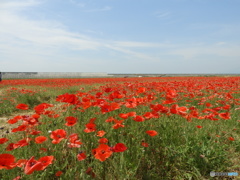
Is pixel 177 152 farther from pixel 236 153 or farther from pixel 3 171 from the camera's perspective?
pixel 3 171

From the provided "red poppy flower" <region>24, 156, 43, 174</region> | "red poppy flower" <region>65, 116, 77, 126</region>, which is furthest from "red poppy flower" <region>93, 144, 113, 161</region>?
"red poppy flower" <region>65, 116, 77, 126</region>

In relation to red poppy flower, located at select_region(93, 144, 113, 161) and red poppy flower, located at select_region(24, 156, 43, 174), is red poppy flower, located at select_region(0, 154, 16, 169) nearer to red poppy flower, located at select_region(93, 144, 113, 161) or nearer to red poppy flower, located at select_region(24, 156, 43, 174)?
red poppy flower, located at select_region(24, 156, 43, 174)

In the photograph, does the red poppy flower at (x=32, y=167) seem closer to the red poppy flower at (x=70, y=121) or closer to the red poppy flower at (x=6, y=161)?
the red poppy flower at (x=6, y=161)

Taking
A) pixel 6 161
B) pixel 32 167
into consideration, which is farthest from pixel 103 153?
pixel 6 161

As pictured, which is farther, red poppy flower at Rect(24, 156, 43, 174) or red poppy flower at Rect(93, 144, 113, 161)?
red poppy flower at Rect(93, 144, 113, 161)

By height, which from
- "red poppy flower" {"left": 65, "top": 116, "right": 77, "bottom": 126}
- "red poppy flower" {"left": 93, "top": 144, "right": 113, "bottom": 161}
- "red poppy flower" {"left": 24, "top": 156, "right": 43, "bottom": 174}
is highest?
"red poppy flower" {"left": 65, "top": 116, "right": 77, "bottom": 126}

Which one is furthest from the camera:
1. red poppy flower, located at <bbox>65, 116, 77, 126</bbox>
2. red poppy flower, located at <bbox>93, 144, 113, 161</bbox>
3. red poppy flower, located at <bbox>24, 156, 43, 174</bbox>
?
red poppy flower, located at <bbox>65, 116, 77, 126</bbox>

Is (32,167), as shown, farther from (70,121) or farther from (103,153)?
(70,121)

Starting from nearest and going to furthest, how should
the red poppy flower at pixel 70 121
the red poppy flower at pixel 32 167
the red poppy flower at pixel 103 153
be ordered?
the red poppy flower at pixel 32 167, the red poppy flower at pixel 103 153, the red poppy flower at pixel 70 121

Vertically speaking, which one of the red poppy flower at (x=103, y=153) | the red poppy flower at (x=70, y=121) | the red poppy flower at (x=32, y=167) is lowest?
the red poppy flower at (x=32, y=167)

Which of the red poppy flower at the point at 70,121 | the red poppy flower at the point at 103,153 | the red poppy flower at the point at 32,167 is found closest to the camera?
the red poppy flower at the point at 32,167

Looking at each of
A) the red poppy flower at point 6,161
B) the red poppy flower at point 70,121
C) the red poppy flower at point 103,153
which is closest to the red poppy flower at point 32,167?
the red poppy flower at point 6,161

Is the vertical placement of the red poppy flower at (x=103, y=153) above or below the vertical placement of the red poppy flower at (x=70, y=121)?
below

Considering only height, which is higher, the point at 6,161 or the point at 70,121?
the point at 70,121
